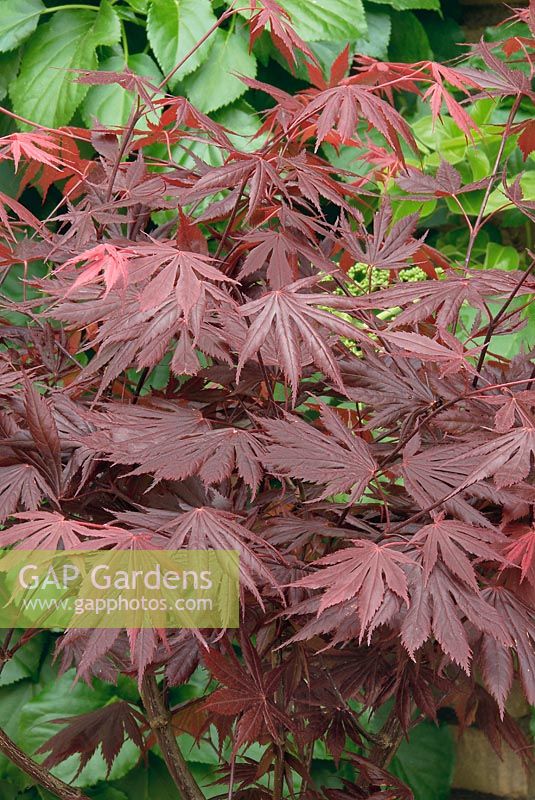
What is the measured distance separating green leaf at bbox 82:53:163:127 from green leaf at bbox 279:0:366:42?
0.26 meters

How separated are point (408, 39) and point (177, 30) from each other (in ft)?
1.78

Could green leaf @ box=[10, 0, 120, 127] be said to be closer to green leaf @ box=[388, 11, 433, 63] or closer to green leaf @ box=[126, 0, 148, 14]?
green leaf @ box=[126, 0, 148, 14]

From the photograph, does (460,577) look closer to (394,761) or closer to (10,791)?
(394,761)

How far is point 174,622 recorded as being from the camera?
24.3 inches

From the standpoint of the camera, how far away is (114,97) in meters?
1.47

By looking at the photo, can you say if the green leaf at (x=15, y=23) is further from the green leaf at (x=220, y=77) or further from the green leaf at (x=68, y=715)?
the green leaf at (x=68, y=715)

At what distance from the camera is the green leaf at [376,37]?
164 centimetres

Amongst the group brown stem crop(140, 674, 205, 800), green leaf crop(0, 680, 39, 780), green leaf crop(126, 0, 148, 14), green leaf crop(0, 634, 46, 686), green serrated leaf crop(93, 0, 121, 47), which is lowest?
green leaf crop(0, 680, 39, 780)

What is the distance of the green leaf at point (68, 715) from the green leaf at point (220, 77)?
101cm

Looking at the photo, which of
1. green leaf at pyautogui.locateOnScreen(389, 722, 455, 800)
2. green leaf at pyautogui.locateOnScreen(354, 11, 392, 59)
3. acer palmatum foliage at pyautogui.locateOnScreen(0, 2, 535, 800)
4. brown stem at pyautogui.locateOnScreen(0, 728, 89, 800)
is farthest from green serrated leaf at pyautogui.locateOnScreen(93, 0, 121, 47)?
green leaf at pyautogui.locateOnScreen(389, 722, 455, 800)

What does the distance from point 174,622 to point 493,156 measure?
1.33m

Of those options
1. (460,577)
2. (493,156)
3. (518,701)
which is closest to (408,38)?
(493,156)

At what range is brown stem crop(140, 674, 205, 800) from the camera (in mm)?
801

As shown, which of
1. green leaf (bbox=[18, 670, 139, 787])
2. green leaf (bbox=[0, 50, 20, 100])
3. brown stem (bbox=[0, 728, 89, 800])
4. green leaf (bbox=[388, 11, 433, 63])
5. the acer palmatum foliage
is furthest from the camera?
green leaf (bbox=[388, 11, 433, 63])
